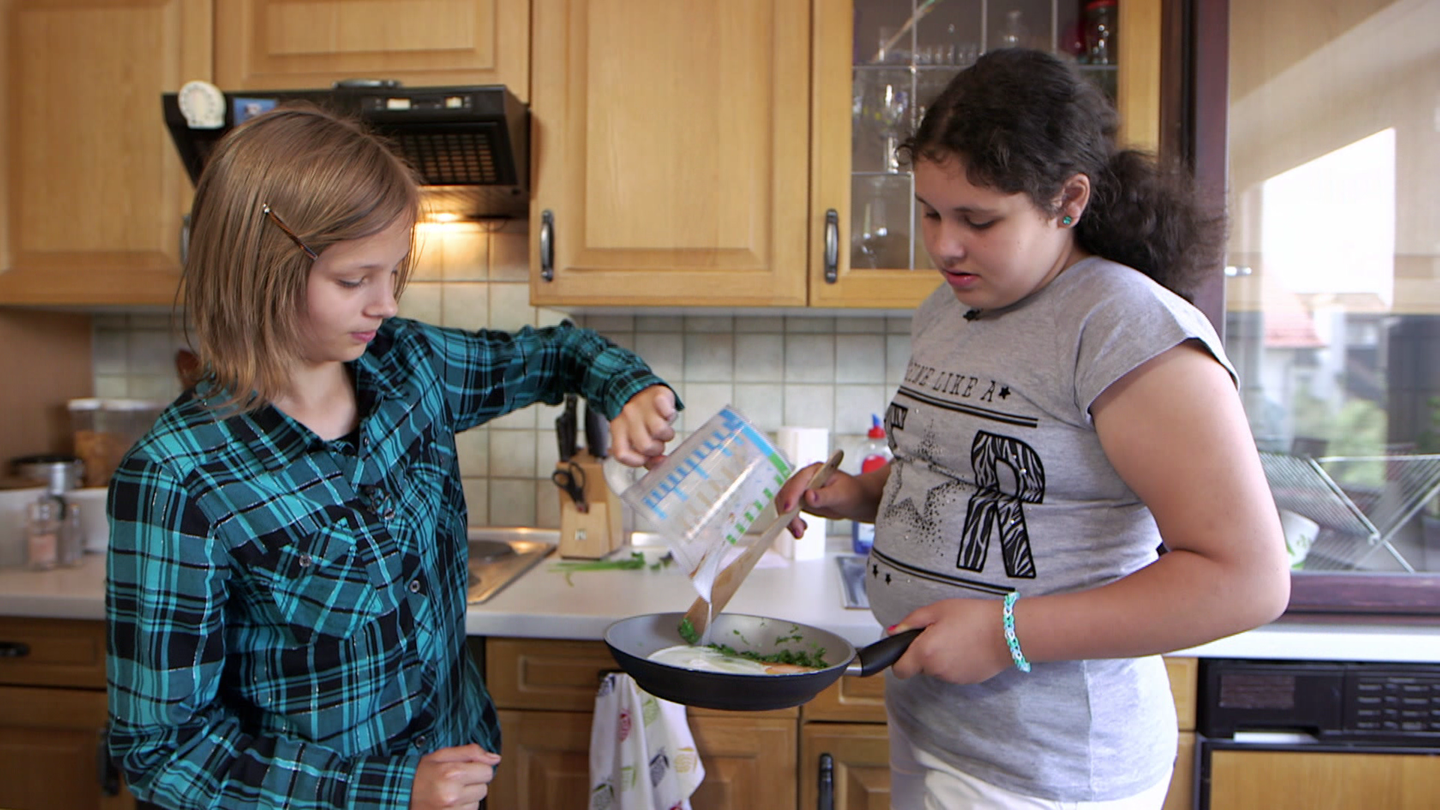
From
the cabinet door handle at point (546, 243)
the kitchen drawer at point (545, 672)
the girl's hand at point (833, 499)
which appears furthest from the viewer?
the cabinet door handle at point (546, 243)

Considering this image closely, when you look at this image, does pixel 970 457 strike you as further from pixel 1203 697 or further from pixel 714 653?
pixel 1203 697

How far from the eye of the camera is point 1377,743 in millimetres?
1346

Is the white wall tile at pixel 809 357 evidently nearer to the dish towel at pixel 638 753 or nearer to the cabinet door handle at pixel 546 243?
the cabinet door handle at pixel 546 243

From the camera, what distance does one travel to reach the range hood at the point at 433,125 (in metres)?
1.56

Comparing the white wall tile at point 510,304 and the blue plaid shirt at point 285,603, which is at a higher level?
the white wall tile at point 510,304

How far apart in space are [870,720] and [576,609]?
0.49m

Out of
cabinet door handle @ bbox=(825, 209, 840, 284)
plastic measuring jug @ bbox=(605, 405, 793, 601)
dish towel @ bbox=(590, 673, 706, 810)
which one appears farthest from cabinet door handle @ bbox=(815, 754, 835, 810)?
cabinet door handle @ bbox=(825, 209, 840, 284)

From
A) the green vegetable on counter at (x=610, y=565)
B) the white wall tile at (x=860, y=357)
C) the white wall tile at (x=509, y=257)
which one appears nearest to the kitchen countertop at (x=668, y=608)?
the green vegetable on counter at (x=610, y=565)

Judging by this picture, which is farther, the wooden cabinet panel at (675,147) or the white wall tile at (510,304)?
the white wall tile at (510,304)

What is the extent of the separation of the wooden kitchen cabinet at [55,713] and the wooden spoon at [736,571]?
113 cm

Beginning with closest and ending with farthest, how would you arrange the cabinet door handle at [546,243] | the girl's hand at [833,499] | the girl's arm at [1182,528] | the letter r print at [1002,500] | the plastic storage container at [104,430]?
the girl's arm at [1182,528] < the letter r print at [1002,500] < the girl's hand at [833,499] < the cabinet door handle at [546,243] < the plastic storage container at [104,430]

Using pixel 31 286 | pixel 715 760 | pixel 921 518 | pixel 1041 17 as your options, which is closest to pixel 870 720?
pixel 715 760

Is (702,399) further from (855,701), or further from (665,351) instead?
(855,701)

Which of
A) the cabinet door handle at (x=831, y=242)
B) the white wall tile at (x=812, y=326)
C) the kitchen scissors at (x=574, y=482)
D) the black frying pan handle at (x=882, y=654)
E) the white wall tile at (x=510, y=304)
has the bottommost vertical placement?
the black frying pan handle at (x=882, y=654)
